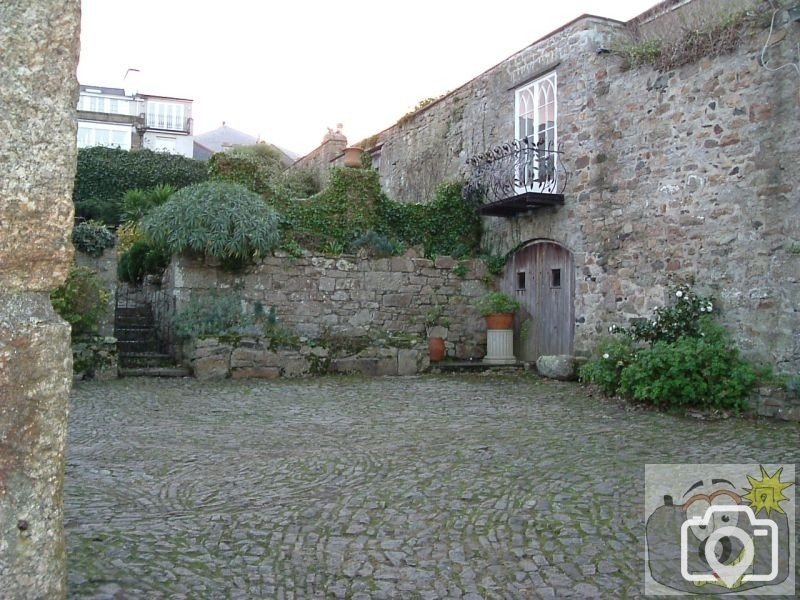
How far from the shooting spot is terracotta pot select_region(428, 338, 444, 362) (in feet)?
36.8

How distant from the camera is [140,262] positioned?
12648 mm

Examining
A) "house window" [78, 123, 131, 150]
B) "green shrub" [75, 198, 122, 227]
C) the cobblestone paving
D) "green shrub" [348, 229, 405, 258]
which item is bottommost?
the cobblestone paving

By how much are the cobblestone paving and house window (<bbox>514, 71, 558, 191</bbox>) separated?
4.27 metres

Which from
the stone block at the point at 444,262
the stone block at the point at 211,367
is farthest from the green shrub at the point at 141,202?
the stone block at the point at 211,367

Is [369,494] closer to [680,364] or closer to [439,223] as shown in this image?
[680,364]

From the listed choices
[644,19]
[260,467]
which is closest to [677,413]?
[260,467]

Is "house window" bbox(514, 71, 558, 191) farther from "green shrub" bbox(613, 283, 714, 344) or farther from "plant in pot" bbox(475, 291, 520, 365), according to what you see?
"green shrub" bbox(613, 283, 714, 344)

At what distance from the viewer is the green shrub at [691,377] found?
676cm

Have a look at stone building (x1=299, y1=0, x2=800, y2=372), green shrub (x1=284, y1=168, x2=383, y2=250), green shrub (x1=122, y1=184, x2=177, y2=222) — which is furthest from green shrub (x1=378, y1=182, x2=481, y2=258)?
green shrub (x1=122, y1=184, x2=177, y2=222)

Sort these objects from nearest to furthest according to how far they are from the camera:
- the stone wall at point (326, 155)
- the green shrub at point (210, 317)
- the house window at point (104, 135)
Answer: the green shrub at point (210, 317)
the stone wall at point (326, 155)
the house window at point (104, 135)

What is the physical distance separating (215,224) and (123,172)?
1212 cm

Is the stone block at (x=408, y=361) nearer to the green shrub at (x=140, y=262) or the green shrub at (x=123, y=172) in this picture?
the green shrub at (x=140, y=262)

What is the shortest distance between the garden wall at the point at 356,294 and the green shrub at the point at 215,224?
16.6 inches

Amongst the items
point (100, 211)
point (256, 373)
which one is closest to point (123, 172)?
point (100, 211)
